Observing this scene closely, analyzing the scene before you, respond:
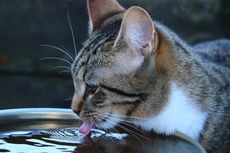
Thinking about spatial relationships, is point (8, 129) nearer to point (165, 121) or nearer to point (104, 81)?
point (104, 81)

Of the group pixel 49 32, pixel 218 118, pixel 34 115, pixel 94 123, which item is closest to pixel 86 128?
pixel 94 123

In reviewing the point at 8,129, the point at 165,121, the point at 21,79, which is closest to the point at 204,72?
the point at 165,121

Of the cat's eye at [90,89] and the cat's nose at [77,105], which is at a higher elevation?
the cat's eye at [90,89]

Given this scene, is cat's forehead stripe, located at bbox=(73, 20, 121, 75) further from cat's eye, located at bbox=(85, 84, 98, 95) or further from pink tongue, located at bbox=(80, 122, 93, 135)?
pink tongue, located at bbox=(80, 122, 93, 135)

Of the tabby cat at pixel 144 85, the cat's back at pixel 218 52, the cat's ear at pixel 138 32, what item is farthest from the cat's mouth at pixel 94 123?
the cat's back at pixel 218 52

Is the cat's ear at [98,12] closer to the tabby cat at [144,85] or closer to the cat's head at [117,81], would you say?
the tabby cat at [144,85]

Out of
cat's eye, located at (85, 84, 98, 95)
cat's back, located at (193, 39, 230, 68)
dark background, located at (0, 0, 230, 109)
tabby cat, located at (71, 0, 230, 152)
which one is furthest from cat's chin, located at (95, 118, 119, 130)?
dark background, located at (0, 0, 230, 109)
